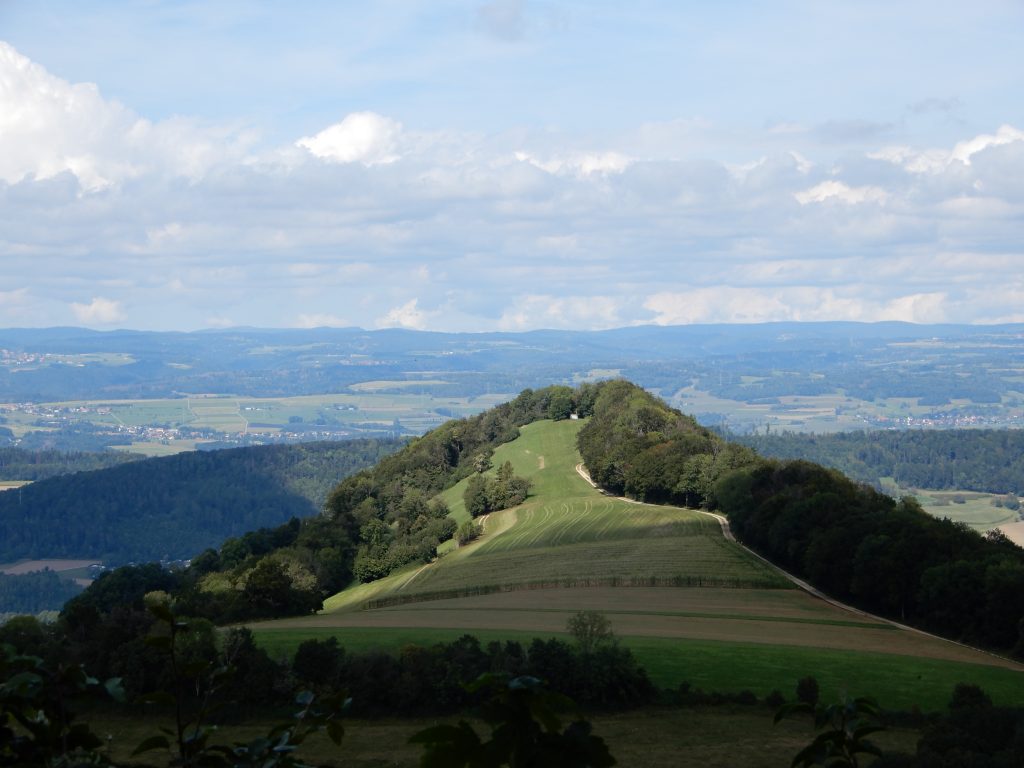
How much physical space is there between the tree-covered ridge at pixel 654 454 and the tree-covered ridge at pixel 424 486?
11.9 m

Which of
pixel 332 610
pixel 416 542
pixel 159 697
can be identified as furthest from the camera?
pixel 416 542

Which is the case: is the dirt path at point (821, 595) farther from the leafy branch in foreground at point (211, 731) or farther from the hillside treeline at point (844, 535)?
the leafy branch in foreground at point (211, 731)

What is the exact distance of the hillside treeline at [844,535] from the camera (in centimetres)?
6247

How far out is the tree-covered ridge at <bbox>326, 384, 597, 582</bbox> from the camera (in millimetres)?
106938

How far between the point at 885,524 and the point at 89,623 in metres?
50.3

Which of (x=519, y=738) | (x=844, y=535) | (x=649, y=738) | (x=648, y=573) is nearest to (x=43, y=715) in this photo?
(x=519, y=738)

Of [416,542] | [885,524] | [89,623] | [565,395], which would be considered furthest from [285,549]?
[565,395]

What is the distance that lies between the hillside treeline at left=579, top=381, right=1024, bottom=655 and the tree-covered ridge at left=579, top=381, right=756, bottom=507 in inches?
6.5

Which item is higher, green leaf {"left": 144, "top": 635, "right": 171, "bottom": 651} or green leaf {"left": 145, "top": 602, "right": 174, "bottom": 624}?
green leaf {"left": 145, "top": 602, "right": 174, "bottom": 624}

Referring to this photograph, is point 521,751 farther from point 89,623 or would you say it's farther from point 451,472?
point 451,472

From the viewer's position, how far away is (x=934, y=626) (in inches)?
2527

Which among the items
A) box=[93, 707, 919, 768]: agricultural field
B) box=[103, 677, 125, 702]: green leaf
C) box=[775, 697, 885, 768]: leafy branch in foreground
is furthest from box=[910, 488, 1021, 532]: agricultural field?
box=[103, 677, 125, 702]: green leaf

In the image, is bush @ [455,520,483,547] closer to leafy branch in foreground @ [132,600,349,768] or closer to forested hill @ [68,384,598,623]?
forested hill @ [68,384,598,623]

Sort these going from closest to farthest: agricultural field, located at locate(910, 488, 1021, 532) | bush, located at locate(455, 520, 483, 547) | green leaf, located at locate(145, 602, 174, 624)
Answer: green leaf, located at locate(145, 602, 174, 624) < bush, located at locate(455, 520, 483, 547) < agricultural field, located at locate(910, 488, 1021, 532)
